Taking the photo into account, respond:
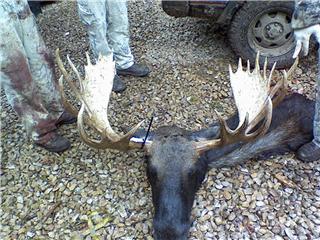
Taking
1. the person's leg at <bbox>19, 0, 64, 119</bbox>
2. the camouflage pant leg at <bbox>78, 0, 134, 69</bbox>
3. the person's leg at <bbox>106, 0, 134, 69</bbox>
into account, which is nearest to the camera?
the person's leg at <bbox>19, 0, 64, 119</bbox>

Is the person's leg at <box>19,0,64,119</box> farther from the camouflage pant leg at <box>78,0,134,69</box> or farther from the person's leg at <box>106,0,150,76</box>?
the person's leg at <box>106,0,150,76</box>

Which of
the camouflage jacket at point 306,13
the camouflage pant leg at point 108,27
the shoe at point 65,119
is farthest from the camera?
the shoe at point 65,119

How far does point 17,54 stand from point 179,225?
190 cm

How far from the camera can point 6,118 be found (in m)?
4.87

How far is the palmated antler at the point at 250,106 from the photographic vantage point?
10.8 feet

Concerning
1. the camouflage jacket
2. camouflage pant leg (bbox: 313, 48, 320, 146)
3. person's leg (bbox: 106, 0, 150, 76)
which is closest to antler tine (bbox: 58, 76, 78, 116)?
person's leg (bbox: 106, 0, 150, 76)

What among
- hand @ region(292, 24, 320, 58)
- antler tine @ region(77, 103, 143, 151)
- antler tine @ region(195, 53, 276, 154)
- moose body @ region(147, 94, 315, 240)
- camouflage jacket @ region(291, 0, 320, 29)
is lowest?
moose body @ region(147, 94, 315, 240)

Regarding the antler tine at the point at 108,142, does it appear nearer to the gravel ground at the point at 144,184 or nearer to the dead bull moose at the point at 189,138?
the dead bull moose at the point at 189,138

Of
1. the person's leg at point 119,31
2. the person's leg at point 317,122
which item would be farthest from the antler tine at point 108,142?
the person's leg at point 119,31

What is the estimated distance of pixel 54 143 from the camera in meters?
4.32

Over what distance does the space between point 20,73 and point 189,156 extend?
5.21 ft

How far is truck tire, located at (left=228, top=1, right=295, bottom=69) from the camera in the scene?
4730 mm

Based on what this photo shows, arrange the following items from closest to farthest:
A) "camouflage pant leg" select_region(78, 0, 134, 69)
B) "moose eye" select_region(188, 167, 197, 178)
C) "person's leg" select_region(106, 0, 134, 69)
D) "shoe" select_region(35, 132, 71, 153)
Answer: "moose eye" select_region(188, 167, 197, 178) < "shoe" select_region(35, 132, 71, 153) < "camouflage pant leg" select_region(78, 0, 134, 69) < "person's leg" select_region(106, 0, 134, 69)

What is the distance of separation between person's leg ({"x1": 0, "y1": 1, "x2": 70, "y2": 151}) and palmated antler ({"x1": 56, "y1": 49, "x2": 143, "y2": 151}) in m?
0.37
